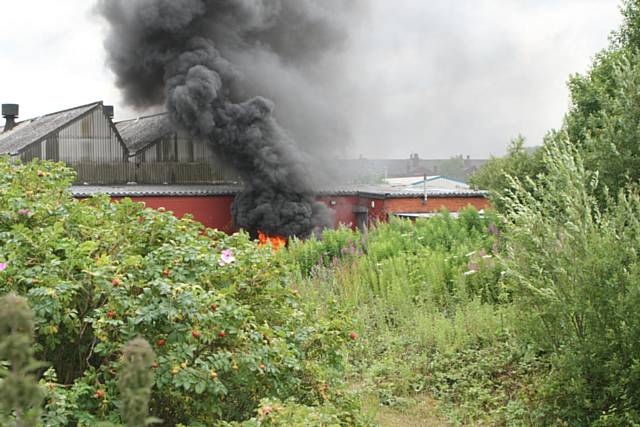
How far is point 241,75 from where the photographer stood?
31953 millimetres

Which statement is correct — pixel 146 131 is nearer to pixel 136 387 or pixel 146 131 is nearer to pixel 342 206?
pixel 342 206

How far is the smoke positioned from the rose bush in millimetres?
23232

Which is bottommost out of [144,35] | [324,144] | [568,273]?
[568,273]

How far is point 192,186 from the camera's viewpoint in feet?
104

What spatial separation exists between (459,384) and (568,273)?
1.83m

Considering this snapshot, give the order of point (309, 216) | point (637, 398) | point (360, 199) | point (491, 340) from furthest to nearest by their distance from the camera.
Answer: point (360, 199) → point (309, 216) → point (491, 340) → point (637, 398)

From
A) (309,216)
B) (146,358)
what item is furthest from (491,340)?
(309,216)

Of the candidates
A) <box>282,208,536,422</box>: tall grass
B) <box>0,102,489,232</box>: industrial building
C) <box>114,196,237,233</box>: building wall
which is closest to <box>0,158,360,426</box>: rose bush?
<box>282,208,536,422</box>: tall grass

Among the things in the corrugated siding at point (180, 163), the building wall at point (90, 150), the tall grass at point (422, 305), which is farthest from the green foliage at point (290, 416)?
the corrugated siding at point (180, 163)

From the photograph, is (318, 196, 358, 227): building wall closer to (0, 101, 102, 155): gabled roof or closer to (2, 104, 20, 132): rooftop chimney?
(0, 101, 102, 155): gabled roof

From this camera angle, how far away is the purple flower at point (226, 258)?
4.53 m

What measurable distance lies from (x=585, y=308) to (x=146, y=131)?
106 feet

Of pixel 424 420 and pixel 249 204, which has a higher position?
pixel 249 204

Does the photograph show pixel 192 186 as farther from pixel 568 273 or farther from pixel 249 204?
pixel 568 273
